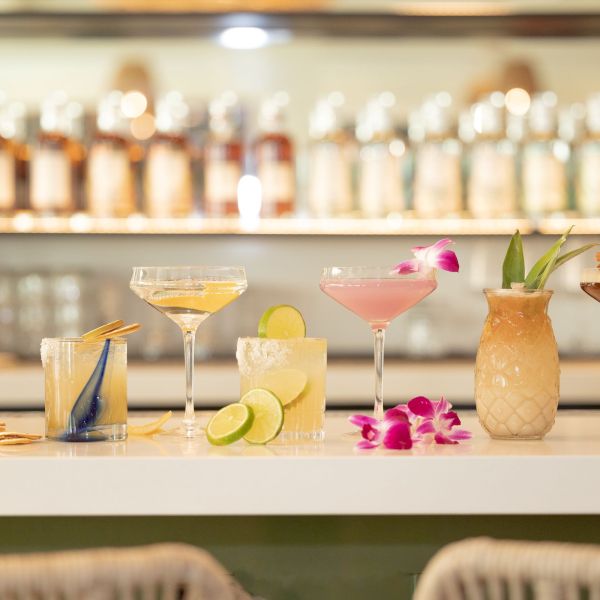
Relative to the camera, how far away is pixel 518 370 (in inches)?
42.5

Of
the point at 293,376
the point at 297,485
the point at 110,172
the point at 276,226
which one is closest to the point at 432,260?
the point at 293,376

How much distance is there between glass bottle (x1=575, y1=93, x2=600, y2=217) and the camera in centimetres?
257

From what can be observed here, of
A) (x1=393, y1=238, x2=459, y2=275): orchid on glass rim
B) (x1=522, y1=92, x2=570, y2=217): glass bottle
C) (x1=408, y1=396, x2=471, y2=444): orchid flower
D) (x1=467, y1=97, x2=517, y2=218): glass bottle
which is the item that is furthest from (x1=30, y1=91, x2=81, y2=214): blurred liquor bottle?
(x1=408, y1=396, x2=471, y2=444): orchid flower

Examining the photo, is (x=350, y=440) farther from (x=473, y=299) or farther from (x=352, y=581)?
(x=473, y=299)

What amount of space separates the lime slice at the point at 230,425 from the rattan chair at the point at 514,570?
16.2 inches

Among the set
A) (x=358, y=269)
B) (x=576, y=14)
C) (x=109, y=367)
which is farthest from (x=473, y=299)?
(x=109, y=367)

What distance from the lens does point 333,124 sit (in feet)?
8.73

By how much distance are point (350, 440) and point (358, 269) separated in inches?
7.9

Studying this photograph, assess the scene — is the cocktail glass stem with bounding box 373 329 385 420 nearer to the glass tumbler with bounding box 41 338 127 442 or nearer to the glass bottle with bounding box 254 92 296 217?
the glass tumbler with bounding box 41 338 127 442

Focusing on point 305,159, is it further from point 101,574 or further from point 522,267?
point 101,574

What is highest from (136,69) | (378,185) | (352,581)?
(136,69)

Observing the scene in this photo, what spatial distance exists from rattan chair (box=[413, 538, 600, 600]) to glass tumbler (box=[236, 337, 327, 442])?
451 millimetres

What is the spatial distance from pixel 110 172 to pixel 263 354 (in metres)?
1.59

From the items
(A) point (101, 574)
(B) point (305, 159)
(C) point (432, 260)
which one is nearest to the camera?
(A) point (101, 574)
